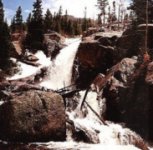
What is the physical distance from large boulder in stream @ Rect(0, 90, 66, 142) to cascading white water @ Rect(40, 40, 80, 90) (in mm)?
20708

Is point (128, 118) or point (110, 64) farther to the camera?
point (110, 64)

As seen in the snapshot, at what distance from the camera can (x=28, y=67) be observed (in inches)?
1916

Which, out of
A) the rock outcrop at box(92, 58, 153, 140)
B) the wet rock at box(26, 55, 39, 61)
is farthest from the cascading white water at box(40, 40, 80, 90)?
the rock outcrop at box(92, 58, 153, 140)

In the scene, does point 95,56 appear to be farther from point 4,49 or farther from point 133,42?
point 4,49

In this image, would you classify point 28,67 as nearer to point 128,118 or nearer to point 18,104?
point 128,118

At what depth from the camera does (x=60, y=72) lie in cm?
4266

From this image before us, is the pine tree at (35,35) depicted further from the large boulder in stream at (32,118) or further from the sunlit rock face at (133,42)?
the large boulder in stream at (32,118)

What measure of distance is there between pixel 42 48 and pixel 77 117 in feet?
108

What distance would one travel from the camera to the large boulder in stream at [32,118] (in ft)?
58.9

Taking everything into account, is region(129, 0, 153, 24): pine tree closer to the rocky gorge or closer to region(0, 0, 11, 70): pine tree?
the rocky gorge

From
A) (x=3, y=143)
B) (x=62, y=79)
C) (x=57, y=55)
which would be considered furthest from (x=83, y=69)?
(x=3, y=143)

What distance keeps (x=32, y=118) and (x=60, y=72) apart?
24.7 m

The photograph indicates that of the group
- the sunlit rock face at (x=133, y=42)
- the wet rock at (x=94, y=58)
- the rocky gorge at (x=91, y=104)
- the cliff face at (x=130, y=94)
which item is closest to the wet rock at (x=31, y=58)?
the rocky gorge at (x=91, y=104)

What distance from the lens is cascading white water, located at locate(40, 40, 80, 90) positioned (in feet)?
133
